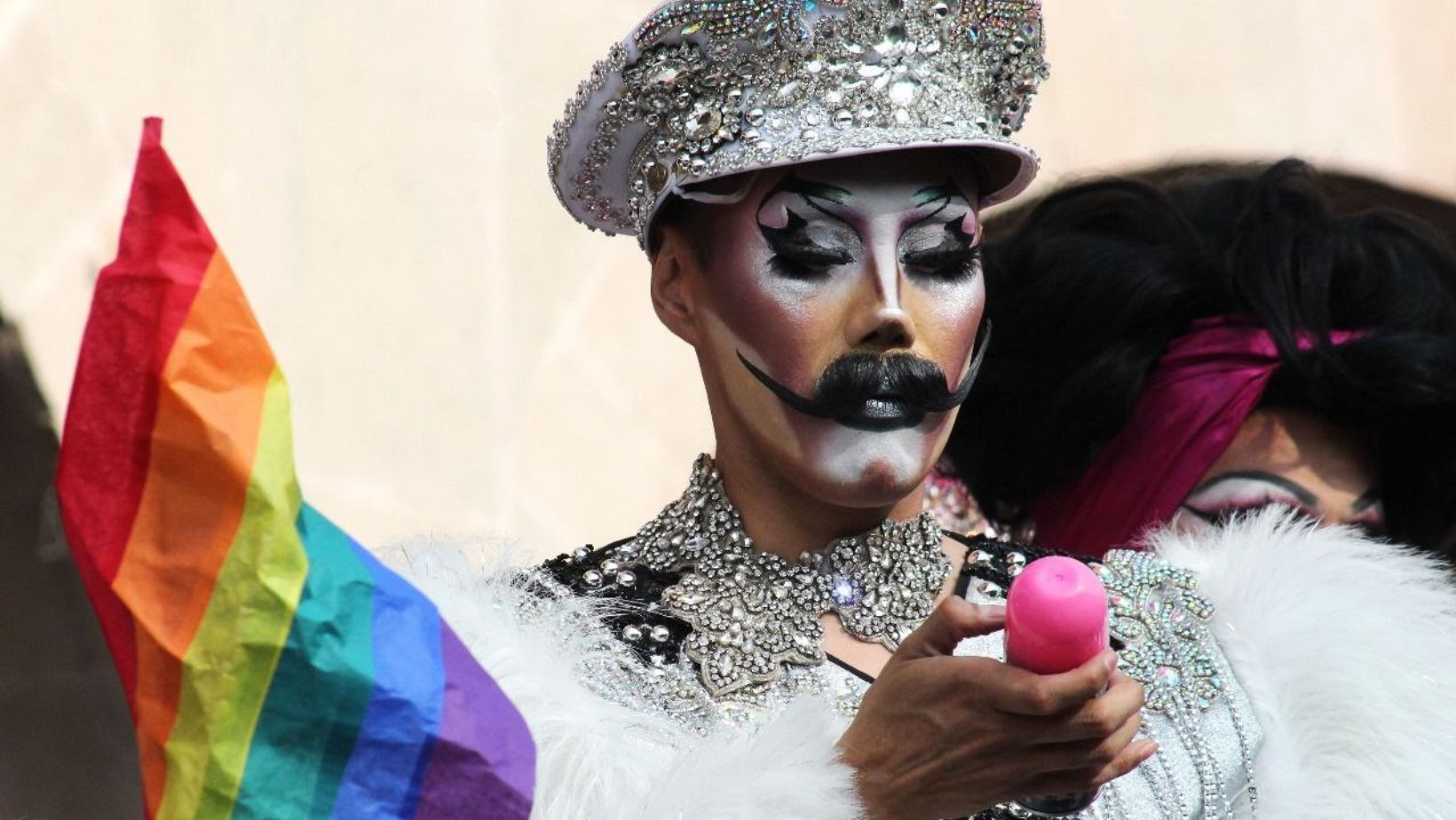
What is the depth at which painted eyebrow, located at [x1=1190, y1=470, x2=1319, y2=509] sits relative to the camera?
3.02 m

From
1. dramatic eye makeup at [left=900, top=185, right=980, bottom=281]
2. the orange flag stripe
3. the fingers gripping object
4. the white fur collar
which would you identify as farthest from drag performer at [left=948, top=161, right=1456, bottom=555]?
the orange flag stripe

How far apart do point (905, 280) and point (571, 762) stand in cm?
58

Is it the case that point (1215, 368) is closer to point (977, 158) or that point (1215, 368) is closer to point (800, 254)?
point (977, 158)

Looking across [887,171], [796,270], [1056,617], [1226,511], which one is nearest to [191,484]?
[1056,617]

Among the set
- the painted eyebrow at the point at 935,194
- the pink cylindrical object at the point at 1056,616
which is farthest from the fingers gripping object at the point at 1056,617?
the painted eyebrow at the point at 935,194

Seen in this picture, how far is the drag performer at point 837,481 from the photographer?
2.15 metres

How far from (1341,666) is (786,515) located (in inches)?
23.3

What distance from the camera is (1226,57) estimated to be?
5012 mm

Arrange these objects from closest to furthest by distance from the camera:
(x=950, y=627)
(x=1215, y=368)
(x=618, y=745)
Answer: (x=950, y=627), (x=618, y=745), (x=1215, y=368)

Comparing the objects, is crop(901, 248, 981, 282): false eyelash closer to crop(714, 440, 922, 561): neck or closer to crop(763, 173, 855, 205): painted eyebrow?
crop(763, 173, 855, 205): painted eyebrow

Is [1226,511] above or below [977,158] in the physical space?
below

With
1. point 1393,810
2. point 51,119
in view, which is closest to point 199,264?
point 1393,810

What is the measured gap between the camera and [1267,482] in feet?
9.95

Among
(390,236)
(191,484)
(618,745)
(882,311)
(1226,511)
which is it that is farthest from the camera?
(390,236)
